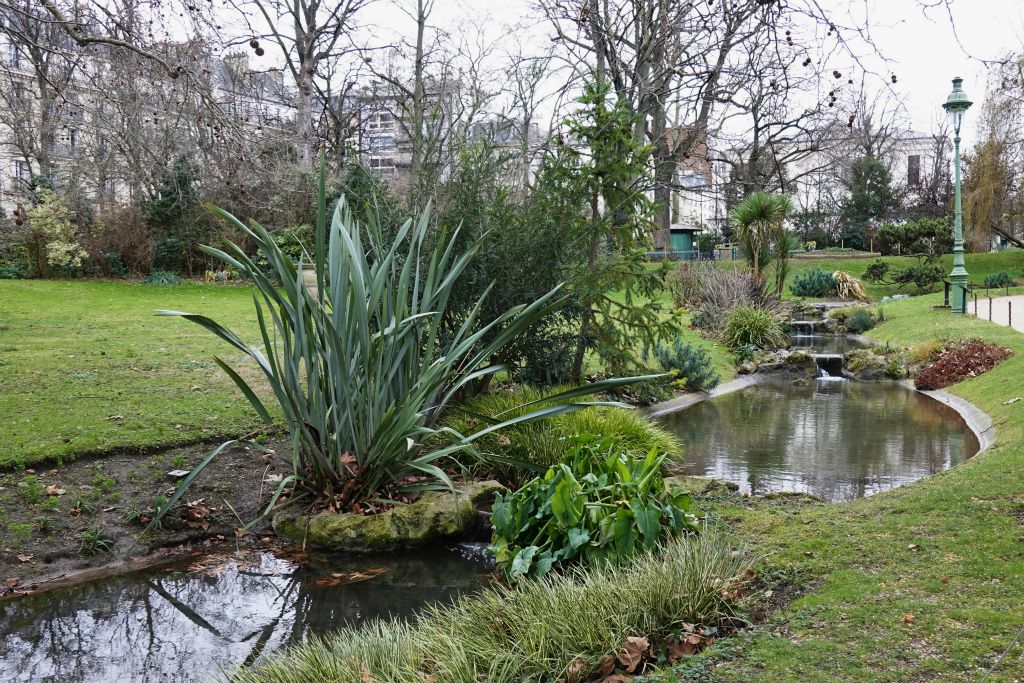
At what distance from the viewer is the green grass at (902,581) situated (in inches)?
116

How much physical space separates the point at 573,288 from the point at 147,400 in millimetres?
4492

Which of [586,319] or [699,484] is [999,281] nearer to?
[586,319]

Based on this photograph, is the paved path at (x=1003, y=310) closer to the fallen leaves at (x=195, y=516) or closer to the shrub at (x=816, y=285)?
the shrub at (x=816, y=285)

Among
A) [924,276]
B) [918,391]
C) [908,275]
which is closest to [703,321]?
[918,391]

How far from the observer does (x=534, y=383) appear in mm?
9102

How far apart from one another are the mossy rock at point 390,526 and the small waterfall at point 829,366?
1140cm

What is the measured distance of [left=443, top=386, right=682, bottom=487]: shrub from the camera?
6926 millimetres

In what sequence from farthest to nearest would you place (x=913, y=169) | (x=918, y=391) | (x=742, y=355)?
(x=913, y=169) < (x=742, y=355) < (x=918, y=391)

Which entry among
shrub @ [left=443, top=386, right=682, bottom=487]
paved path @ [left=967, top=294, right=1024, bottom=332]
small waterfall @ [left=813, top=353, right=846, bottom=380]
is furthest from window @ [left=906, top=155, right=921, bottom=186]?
shrub @ [left=443, top=386, right=682, bottom=487]

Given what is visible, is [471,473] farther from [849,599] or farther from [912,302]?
[912,302]

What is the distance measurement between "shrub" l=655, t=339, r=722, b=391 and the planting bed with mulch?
352 centimetres

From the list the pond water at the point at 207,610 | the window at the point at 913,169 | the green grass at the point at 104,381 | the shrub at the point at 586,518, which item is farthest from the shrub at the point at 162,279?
the window at the point at 913,169

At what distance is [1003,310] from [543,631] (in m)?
20.0

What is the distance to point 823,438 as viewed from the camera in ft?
32.6
